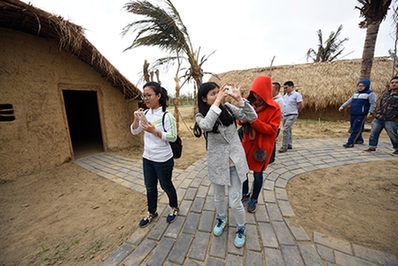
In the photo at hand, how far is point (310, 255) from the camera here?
5.29ft

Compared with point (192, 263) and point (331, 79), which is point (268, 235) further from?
point (331, 79)

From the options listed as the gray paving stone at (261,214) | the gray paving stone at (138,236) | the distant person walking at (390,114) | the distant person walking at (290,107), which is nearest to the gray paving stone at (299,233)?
the gray paving stone at (261,214)

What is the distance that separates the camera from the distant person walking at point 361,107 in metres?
4.32

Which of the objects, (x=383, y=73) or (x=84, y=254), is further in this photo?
(x=383, y=73)

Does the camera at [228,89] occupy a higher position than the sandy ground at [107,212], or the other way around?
the camera at [228,89]

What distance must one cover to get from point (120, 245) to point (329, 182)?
342 cm

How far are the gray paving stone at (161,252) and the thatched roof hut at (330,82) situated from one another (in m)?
9.83

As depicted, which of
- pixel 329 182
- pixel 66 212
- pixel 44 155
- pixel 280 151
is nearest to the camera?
pixel 66 212

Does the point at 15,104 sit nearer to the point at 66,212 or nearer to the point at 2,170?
the point at 2,170

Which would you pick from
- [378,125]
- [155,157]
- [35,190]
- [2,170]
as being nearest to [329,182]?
[378,125]

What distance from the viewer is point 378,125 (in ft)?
13.7

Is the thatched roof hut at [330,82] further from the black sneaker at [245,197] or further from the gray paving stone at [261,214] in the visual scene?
the gray paving stone at [261,214]

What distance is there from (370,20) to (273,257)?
7132 millimetres

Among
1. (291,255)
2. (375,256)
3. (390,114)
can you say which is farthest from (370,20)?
(291,255)
